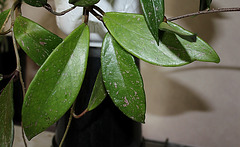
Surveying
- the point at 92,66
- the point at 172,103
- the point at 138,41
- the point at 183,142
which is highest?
the point at 138,41

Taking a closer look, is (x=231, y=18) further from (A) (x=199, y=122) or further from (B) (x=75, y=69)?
(B) (x=75, y=69)

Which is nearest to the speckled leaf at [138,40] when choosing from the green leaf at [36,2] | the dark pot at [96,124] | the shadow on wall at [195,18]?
the green leaf at [36,2]

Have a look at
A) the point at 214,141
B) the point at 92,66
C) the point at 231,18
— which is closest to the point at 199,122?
the point at 214,141

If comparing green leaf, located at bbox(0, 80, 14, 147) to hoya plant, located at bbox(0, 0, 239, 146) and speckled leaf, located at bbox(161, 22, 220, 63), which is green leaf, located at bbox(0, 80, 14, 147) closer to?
hoya plant, located at bbox(0, 0, 239, 146)

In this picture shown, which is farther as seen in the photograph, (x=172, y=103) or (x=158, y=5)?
(x=172, y=103)

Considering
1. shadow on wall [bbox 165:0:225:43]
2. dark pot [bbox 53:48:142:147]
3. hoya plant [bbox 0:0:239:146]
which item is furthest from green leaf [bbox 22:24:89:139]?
shadow on wall [bbox 165:0:225:43]

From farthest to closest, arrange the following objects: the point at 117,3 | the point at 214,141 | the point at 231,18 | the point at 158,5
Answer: the point at 214,141 < the point at 231,18 < the point at 117,3 < the point at 158,5
